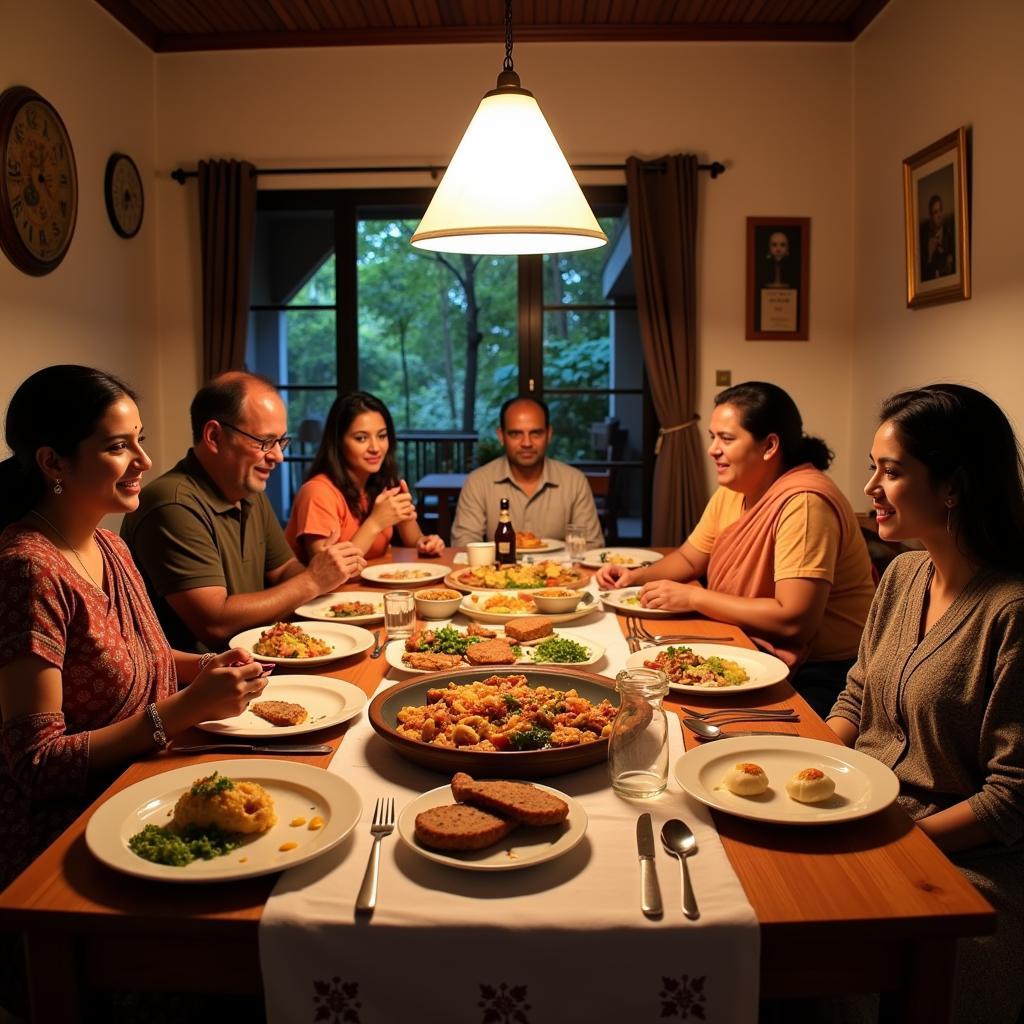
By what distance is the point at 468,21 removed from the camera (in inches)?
185

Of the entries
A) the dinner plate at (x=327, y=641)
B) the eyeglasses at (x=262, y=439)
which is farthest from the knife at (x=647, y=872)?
the eyeglasses at (x=262, y=439)

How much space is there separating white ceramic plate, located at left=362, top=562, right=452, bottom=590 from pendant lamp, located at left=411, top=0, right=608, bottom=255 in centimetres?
110

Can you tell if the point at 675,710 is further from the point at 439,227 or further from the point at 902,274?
the point at 902,274

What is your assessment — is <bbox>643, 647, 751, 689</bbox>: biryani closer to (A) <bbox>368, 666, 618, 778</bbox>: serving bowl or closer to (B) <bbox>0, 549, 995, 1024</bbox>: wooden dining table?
(A) <bbox>368, 666, 618, 778</bbox>: serving bowl

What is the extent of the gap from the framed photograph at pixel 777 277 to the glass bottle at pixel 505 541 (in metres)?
2.48

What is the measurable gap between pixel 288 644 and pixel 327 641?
5.5 inches

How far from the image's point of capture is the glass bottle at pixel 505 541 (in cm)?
297

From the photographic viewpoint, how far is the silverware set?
2.04 meters

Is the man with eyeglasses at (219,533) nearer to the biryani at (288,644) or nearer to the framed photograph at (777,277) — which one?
the biryani at (288,644)

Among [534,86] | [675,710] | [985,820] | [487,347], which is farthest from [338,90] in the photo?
[487,347]

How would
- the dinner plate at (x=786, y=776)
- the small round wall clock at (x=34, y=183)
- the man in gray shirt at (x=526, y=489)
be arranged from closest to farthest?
the dinner plate at (x=786, y=776) → the small round wall clock at (x=34, y=183) → the man in gray shirt at (x=526, y=489)

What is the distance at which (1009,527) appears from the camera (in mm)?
1544

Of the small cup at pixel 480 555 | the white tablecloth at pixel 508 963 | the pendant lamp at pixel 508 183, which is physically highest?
the pendant lamp at pixel 508 183

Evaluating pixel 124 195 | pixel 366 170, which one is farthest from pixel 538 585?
pixel 124 195
